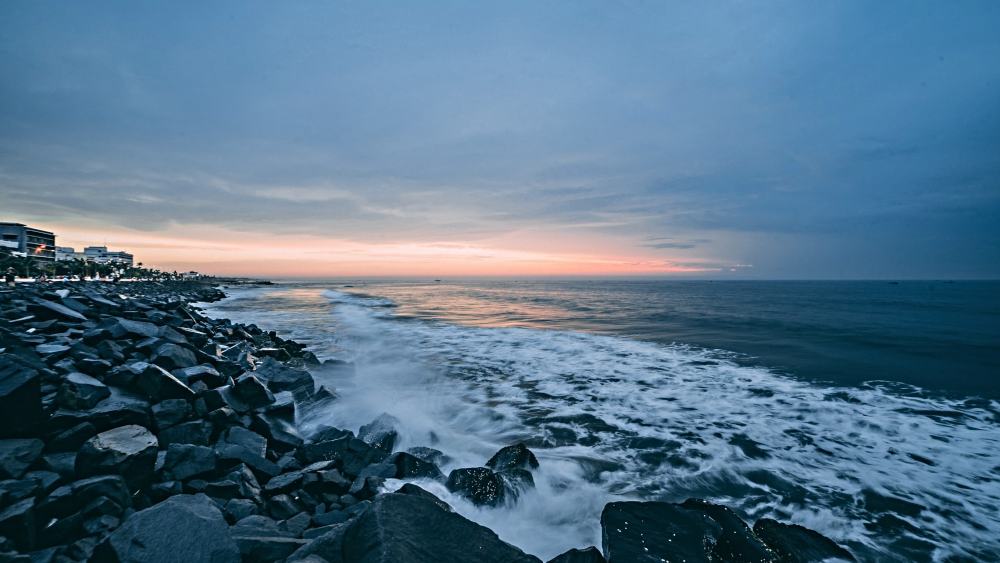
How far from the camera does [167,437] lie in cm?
498

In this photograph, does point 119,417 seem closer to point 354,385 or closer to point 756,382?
point 354,385

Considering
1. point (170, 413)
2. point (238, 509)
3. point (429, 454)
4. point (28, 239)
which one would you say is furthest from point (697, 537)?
point (28, 239)

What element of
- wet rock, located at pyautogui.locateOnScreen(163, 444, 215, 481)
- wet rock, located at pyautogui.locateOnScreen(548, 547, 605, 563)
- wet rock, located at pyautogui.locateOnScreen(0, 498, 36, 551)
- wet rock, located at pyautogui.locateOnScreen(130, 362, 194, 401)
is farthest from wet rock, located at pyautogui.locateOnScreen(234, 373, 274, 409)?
wet rock, located at pyautogui.locateOnScreen(548, 547, 605, 563)

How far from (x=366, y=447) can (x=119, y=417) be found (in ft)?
9.53

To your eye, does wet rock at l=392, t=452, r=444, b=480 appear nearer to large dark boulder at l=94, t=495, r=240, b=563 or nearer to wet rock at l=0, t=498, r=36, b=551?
large dark boulder at l=94, t=495, r=240, b=563

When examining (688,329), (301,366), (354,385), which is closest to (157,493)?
(354,385)

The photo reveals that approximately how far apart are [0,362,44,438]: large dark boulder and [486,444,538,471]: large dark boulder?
17.0 feet

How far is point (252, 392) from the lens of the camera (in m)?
6.86

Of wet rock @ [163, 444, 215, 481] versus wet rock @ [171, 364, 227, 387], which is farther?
wet rock @ [171, 364, 227, 387]

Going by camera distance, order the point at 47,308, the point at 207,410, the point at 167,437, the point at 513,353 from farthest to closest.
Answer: the point at 513,353, the point at 47,308, the point at 207,410, the point at 167,437

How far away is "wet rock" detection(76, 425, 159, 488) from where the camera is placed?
3.74m

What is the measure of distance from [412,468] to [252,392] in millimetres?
3701

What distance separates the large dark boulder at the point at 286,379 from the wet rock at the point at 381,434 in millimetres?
2841

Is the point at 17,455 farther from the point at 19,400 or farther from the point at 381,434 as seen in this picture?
the point at 381,434
